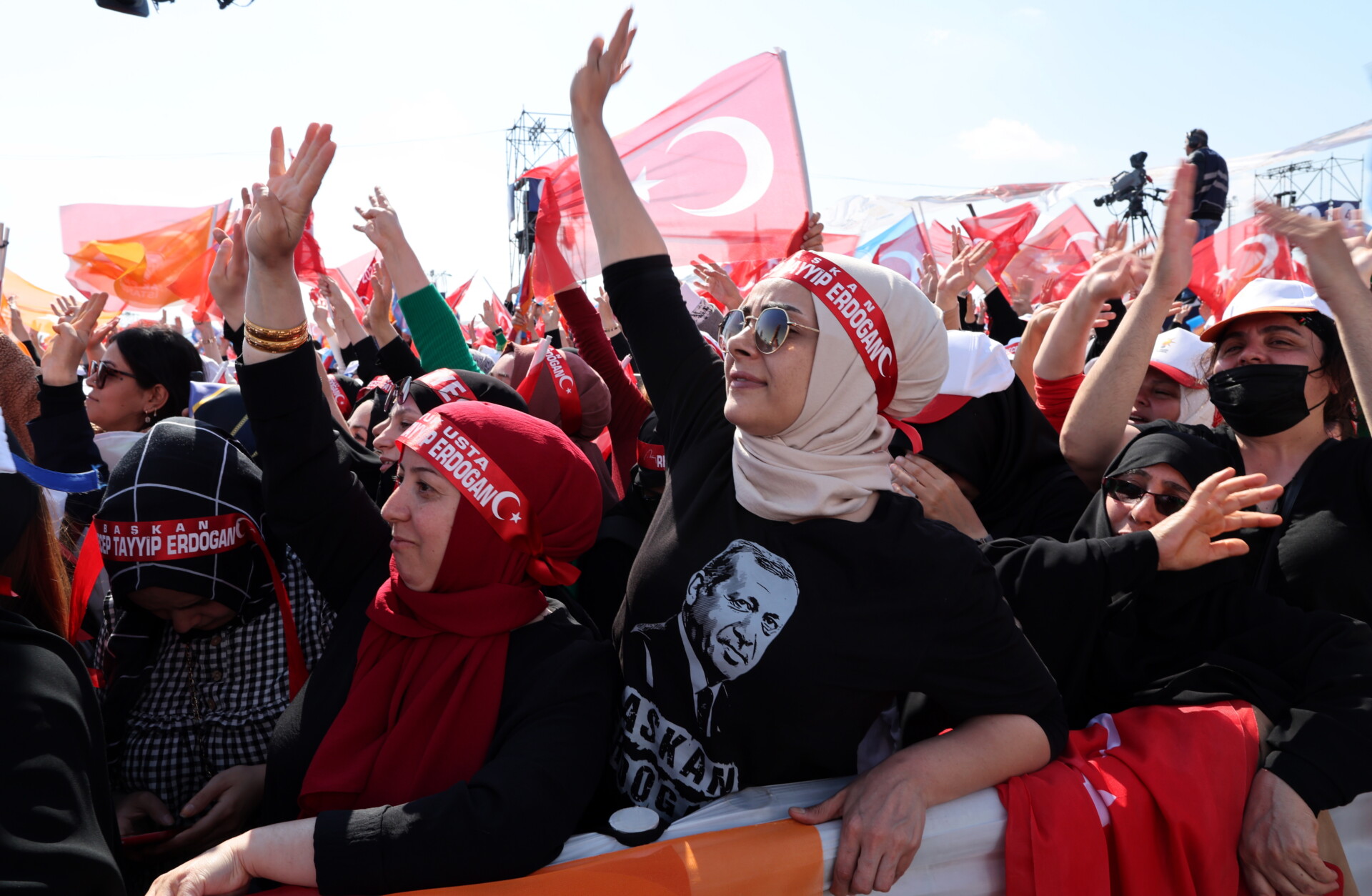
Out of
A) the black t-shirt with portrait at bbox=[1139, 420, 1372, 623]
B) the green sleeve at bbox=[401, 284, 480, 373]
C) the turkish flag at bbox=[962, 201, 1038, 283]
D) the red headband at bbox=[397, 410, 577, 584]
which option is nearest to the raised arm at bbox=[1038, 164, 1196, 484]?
the black t-shirt with portrait at bbox=[1139, 420, 1372, 623]

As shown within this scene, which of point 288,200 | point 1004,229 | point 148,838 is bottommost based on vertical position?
point 148,838

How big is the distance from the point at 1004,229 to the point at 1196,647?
304 inches

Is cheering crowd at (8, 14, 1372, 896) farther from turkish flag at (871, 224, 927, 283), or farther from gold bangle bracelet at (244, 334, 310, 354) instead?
turkish flag at (871, 224, 927, 283)

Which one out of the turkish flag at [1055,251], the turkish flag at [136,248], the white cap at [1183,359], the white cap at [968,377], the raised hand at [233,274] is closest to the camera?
the raised hand at [233,274]

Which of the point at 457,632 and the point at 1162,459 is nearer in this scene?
the point at 457,632

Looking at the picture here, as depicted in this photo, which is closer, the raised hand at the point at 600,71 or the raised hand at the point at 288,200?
the raised hand at the point at 288,200

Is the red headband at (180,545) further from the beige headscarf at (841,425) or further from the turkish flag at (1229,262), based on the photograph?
the turkish flag at (1229,262)

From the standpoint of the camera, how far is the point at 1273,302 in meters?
2.71

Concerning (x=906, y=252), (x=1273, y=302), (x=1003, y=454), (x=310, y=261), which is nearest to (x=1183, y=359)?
(x=1273, y=302)

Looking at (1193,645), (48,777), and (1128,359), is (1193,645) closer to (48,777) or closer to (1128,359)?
(1128,359)

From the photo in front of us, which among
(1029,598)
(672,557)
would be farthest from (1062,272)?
(672,557)

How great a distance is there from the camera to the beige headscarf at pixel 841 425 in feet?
5.85

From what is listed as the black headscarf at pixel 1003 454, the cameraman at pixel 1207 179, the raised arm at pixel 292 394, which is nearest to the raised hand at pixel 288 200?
the raised arm at pixel 292 394

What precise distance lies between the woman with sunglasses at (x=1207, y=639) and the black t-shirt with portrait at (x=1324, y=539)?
6.9 inches
